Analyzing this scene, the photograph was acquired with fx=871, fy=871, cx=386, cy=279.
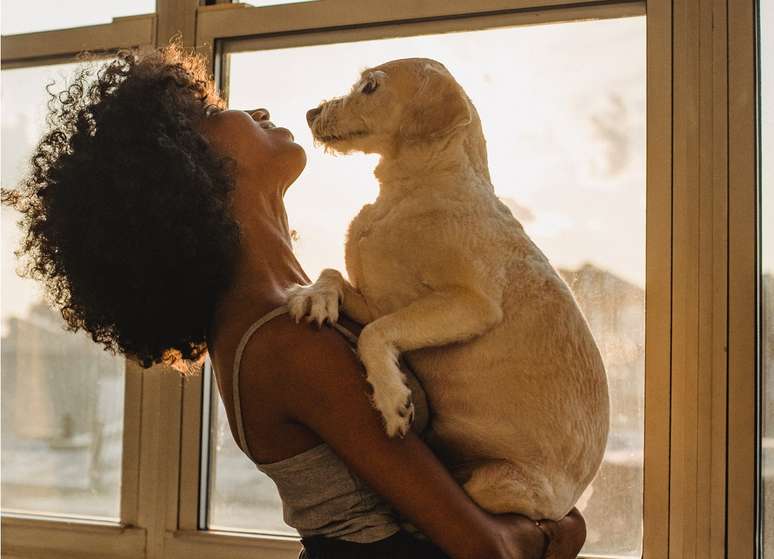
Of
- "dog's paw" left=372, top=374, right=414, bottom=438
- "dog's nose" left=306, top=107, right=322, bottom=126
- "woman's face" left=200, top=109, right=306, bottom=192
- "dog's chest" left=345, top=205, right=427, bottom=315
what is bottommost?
"dog's paw" left=372, top=374, right=414, bottom=438

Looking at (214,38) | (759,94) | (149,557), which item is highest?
(214,38)

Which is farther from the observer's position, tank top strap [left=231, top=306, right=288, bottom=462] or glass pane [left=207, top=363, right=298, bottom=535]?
glass pane [left=207, top=363, right=298, bottom=535]

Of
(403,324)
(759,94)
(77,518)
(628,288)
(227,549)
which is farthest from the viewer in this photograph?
(77,518)

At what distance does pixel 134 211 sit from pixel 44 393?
1509mm

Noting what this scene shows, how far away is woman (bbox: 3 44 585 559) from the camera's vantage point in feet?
4.04

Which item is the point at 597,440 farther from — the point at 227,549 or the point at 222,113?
the point at 227,549

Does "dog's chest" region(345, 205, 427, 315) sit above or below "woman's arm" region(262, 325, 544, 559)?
above

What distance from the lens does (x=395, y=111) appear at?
4.63 ft

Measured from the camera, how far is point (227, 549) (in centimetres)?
228

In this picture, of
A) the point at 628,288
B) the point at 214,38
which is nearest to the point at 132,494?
the point at 214,38

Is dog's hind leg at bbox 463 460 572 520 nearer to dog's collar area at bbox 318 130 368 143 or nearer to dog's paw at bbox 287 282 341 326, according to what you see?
dog's paw at bbox 287 282 341 326

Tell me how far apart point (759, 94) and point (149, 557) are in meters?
1.91

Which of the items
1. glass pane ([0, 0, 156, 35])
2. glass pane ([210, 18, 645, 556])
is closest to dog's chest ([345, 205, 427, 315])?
glass pane ([210, 18, 645, 556])

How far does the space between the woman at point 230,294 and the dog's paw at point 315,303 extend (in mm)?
19
